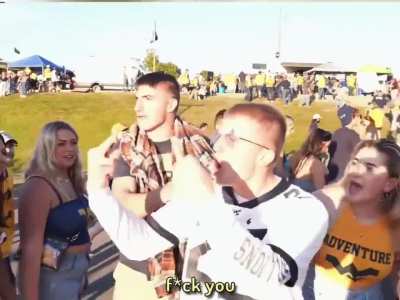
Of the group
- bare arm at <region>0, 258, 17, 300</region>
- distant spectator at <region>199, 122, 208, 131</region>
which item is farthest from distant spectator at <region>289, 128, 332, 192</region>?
bare arm at <region>0, 258, 17, 300</region>

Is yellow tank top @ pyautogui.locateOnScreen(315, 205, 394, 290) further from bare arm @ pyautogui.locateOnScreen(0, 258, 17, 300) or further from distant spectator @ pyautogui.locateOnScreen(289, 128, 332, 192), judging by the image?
bare arm @ pyautogui.locateOnScreen(0, 258, 17, 300)

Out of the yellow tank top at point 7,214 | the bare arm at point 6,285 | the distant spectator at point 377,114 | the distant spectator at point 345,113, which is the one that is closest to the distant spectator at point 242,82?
the distant spectator at point 345,113

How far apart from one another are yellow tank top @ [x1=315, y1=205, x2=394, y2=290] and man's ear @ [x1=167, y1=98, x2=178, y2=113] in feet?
2.28

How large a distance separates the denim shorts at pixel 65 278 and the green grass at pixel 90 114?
1.32ft

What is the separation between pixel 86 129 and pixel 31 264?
56 cm

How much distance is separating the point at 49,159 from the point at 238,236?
957mm

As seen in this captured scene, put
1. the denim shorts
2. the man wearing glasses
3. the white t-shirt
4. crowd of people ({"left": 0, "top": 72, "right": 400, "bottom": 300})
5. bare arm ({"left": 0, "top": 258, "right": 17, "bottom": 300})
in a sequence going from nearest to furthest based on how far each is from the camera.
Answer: the white t-shirt → the man wearing glasses → crowd of people ({"left": 0, "top": 72, "right": 400, "bottom": 300}) → the denim shorts → bare arm ({"left": 0, "top": 258, "right": 17, "bottom": 300})

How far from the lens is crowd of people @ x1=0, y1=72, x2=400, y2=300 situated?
1882 mm

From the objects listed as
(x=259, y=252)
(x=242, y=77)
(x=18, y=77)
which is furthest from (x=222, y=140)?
(x=18, y=77)

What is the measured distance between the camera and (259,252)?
1603 mm

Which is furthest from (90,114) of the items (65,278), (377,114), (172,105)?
(377,114)

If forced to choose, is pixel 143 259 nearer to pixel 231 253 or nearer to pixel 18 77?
pixel 231 253

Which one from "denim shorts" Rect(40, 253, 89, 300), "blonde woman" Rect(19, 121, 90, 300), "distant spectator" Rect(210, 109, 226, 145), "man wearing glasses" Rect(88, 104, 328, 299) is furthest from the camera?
"denim shorts" Rect(40, 253, 89, 300)

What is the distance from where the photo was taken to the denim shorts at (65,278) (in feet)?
7.56
